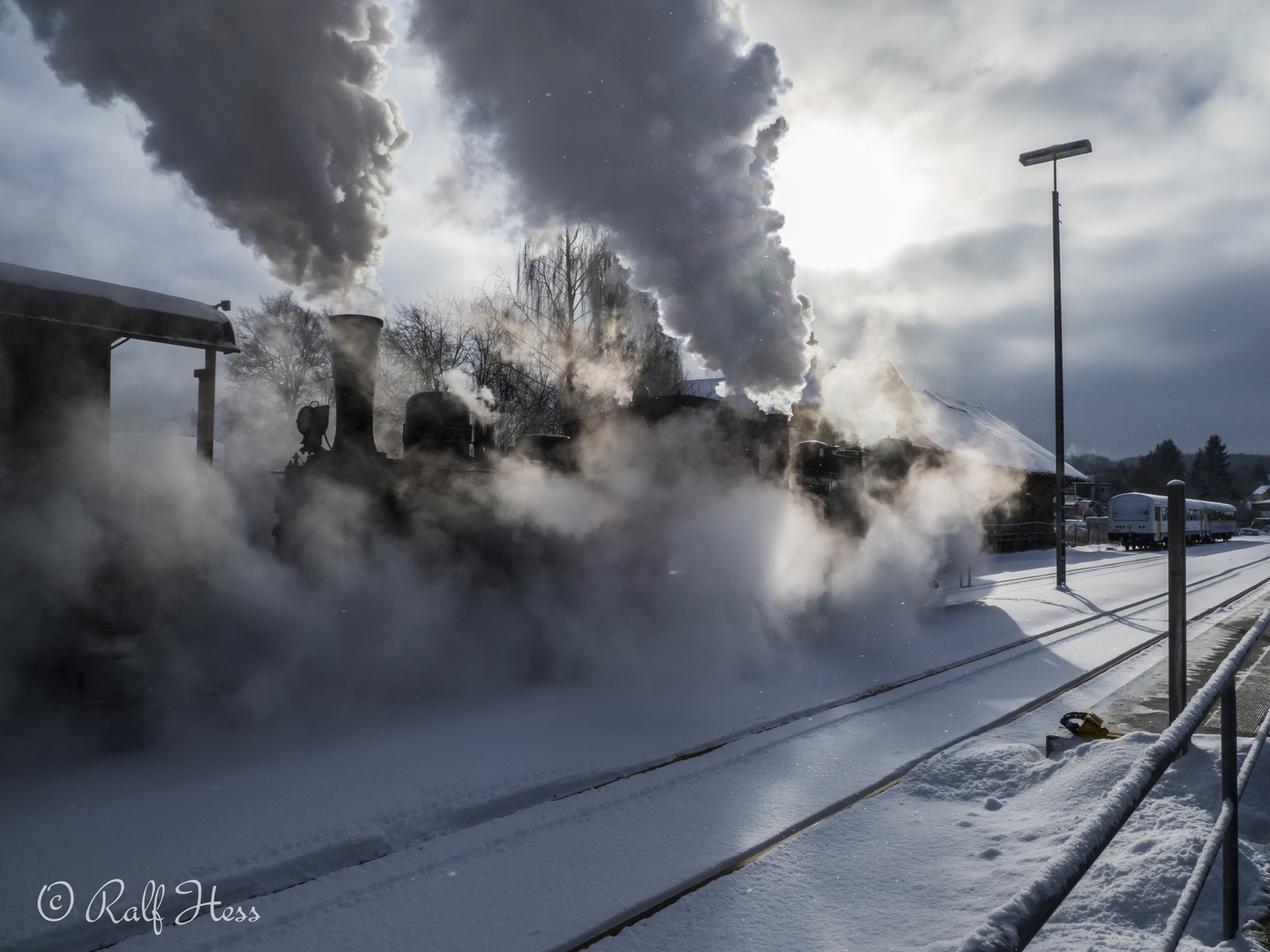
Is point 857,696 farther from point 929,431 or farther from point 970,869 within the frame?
point 929,431

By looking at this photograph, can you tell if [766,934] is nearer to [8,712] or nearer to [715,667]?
[715,667]

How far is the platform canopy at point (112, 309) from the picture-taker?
517 cm

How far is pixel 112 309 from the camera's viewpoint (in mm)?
5582

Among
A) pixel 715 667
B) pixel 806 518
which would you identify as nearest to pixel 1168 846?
pixel 715 667

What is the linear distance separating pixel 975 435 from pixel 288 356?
84.1 feet

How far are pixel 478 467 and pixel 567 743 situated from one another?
358 centimetres

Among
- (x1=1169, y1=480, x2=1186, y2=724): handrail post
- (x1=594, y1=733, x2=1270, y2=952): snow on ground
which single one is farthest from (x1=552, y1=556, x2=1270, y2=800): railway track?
(x1=1169, y1=480, x2=1186, y2=724): handrail post

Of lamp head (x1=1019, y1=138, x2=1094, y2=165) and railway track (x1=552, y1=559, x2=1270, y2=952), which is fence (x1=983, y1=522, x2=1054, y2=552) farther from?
railway track (x1=552, y1=559, x2=1270, y2=952)

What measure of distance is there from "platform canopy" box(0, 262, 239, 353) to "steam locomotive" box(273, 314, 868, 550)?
47.0 inches

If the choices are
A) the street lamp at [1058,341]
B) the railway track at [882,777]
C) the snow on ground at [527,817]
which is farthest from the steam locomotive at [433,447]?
the street lamp at [1058,341]

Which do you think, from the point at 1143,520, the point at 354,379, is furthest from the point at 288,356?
the point at 1143,520

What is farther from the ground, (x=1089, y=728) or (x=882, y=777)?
(x=1089, y=728)

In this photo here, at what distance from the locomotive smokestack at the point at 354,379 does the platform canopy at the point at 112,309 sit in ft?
3.23

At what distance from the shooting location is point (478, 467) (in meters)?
7.72
